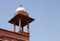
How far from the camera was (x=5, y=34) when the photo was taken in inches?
1211

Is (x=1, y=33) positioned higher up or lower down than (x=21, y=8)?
lower down

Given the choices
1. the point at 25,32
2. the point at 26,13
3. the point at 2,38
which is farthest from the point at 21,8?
the point at 2,38

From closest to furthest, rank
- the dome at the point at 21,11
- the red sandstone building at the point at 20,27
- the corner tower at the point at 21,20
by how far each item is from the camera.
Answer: the red sandstone building at the point at 20,27 < the corner tower at the point at 21,20 < the dome at the point at 21,11

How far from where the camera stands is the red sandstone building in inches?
1211

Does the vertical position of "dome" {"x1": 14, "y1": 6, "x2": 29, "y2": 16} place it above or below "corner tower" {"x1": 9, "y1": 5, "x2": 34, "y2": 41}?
above

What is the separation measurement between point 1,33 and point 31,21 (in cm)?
539

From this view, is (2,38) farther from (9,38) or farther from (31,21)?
(31,21)

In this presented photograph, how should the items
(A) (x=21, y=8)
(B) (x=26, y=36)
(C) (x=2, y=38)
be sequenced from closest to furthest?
(C) (x=2, y=38)
(B) (x=26, y=36)
(A) (x=21, y=8)

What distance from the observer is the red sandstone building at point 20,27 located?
1211 inches

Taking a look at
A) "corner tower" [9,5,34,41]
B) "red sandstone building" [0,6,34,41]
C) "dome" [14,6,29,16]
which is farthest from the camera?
"dome" [14,6,29,16]

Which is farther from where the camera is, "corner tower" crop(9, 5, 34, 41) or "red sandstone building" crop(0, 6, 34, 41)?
"corner tower" crop(9, 5, 34, 41)

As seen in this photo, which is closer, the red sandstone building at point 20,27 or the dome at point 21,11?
the red sandstone building at point 20,27

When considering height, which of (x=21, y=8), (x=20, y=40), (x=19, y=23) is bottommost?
(x=20, y=40)

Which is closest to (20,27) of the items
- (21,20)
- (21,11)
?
(21,20)
